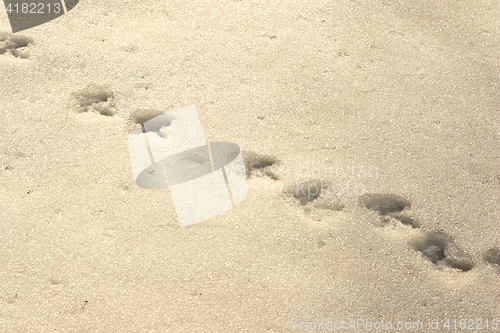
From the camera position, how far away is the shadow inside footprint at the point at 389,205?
6.87 ft

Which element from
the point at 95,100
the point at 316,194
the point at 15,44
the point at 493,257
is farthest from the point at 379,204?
the point at 15,44

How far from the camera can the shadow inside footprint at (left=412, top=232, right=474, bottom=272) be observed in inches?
78.2

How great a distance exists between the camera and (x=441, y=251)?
2020 mm

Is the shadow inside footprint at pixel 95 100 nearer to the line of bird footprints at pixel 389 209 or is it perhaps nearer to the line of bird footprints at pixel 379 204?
the line of bird footprints at pixel 379 204

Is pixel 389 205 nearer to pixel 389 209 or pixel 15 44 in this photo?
pixel 389 209

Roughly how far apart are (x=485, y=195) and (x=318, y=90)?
85cm

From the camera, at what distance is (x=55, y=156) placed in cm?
227

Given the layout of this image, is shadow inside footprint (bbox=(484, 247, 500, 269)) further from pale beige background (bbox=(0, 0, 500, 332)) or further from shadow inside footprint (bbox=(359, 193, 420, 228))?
shadow inside footprint (bbox=(359, 193, 420, 228))

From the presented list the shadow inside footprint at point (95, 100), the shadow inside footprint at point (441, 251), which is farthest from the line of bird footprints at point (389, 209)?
the shadow inside footprint at point (95, 100)

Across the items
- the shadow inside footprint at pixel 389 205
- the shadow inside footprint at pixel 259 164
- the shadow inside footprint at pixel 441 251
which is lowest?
the shadow inside footprint at pixel 441 251

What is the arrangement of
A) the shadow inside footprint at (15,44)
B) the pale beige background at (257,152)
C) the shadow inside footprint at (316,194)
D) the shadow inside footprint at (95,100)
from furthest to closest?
the shadow inside footprint at (15,44) < the shadow inside footprint at (95,100) < the shadow inside footprint at (316,194) < the pale beige background at (257,152)

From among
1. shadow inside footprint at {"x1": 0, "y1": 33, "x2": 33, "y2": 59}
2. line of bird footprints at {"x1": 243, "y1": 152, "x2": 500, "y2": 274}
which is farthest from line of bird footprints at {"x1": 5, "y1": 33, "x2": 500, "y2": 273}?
shadow inside footprint at {"x1": 0, "y1": 33, "x2": 33, "y2": 59}

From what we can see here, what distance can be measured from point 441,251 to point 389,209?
245 mm

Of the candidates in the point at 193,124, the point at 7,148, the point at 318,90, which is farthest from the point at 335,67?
the point at 7,148
